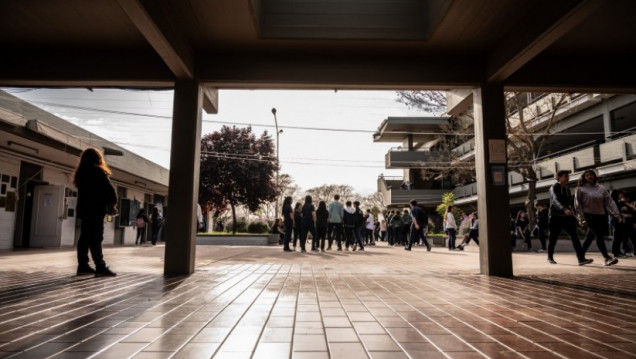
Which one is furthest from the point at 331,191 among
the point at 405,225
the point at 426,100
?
the point at 426,100

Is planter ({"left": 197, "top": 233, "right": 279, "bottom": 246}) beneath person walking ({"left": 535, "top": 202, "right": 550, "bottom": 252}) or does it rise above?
beneath

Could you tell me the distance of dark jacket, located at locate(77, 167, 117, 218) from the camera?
5617 mm

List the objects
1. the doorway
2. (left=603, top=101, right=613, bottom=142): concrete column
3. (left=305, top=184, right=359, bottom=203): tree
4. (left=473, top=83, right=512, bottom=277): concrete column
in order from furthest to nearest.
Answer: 1. (left=305, top=184, right=359, bottom=203): tree
2. (left=603, top=101, right=613, bottom=142): concrete column
3. the doorway
4. (left=473, top=83, right=512, bottom=277): concrete column

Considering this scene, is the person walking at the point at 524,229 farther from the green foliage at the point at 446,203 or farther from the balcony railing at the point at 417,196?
the balcony railing at the point at 417,196

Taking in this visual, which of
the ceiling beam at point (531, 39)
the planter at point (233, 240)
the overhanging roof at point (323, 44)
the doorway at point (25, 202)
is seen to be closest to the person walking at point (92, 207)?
the overhanging roof at point (323, 44)

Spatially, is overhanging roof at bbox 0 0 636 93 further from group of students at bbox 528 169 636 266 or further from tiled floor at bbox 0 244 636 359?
tiled floor at bbox 0 244 636 359

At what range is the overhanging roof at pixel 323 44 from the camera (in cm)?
504

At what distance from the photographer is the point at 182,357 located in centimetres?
211

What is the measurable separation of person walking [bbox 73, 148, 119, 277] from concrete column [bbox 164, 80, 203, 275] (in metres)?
0.81

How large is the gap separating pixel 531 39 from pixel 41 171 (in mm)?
16204

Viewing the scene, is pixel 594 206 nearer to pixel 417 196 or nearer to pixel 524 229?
pixel 524 229

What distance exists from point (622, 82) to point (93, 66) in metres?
8.08

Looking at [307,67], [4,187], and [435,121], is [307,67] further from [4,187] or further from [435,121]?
[435,121]

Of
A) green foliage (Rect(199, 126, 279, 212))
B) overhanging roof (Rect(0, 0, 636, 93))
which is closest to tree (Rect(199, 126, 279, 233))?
green foliage (Rect(199, 126, 279, 212))
